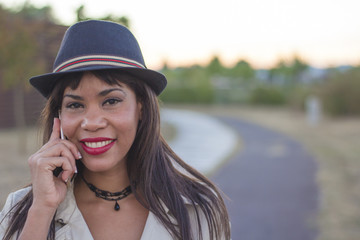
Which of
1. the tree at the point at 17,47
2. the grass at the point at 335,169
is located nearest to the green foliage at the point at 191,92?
the grass at the point at 335,169

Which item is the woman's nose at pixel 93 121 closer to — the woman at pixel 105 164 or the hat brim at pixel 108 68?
the woman at pixel 105 164

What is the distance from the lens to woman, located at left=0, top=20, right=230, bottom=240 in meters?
1.71

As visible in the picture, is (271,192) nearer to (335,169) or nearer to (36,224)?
(335,169)

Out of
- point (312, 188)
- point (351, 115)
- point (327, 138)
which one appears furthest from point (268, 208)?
point (351, 115)

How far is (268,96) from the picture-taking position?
29.8 m

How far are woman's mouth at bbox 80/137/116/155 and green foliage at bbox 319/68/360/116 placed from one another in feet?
58.8

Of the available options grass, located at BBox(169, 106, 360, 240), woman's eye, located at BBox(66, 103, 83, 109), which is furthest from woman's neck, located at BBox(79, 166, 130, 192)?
grass, located at BBox(169, 106, 360, 240)

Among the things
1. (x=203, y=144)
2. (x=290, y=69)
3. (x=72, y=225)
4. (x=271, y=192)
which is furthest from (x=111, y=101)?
(x=290, y=69)

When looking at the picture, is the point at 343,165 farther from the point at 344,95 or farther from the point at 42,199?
the point at 344,95

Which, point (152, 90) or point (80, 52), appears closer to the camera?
point (80, 52)

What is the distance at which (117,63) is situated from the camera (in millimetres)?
1708

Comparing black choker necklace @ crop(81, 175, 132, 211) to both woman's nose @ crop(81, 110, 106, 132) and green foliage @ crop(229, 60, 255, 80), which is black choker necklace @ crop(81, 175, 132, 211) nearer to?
woman's nose @ crop(81, 110, 106, 132)

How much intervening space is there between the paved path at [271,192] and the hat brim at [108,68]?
3.71 m

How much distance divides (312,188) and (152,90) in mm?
5934
